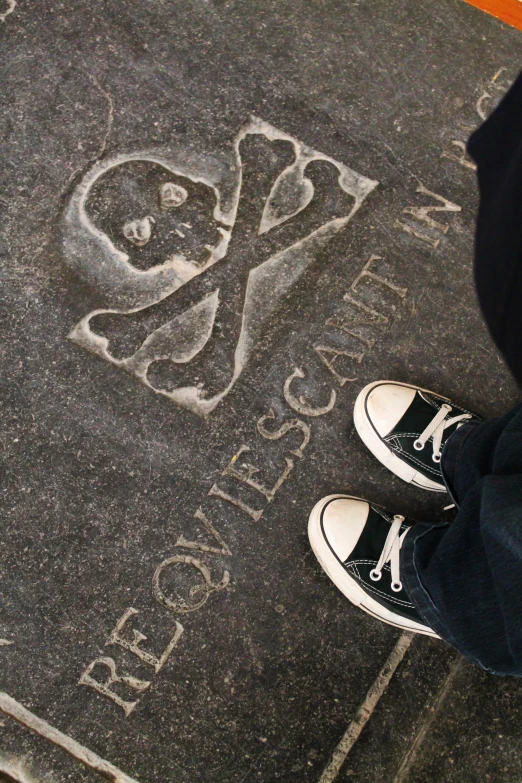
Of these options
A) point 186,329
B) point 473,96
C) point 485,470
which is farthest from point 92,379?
point 473,96

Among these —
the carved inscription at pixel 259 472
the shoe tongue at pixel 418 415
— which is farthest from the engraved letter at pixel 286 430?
the shoe tongue at pixel 418 415

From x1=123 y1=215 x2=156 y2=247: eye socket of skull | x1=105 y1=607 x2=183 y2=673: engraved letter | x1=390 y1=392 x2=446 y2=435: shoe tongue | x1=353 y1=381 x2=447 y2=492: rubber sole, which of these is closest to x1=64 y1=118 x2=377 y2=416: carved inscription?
x1=123 y1=215 x2=156 y2=247: eye socket of skull

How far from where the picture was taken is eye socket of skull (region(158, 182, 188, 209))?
193 centimetres

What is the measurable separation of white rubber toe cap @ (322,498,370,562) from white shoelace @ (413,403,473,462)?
24cm

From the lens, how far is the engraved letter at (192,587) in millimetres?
1657

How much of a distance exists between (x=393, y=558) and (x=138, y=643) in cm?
68

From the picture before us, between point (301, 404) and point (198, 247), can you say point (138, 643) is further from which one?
point (198, 247)

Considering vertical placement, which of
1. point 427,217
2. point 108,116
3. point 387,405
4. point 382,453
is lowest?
point 382,453

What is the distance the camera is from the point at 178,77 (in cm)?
204

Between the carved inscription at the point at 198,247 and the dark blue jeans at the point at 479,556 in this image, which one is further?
the carved inscription at the point at 198,247

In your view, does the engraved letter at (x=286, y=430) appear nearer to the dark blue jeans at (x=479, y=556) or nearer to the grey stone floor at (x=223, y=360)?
the grey stone floor at (x=223, y=360)

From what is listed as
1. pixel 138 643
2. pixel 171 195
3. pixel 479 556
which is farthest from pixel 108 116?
pixel 479 556

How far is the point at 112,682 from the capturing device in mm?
1600

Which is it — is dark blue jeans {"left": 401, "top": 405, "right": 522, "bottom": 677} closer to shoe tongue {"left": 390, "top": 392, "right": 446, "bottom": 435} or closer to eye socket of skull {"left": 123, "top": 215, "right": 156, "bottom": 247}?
shoe tongue {"left": 390, "top": 392, "right": 446, "bottom": 435}
